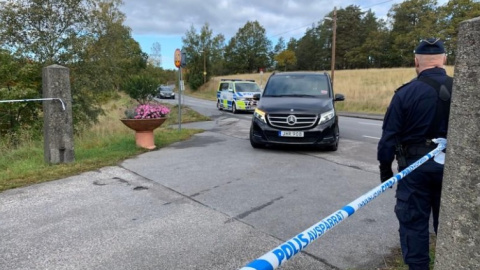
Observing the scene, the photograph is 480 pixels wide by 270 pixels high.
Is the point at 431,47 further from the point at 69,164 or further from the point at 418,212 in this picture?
the point at 69,164

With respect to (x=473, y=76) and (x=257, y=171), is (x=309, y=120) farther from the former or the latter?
(x=473, y=76)

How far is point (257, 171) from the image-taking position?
632cm

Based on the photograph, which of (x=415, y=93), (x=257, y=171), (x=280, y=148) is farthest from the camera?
(x=280, y=148)

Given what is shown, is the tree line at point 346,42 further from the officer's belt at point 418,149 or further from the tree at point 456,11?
the officer's belt at point 418,149

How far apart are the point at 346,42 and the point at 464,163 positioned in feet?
298

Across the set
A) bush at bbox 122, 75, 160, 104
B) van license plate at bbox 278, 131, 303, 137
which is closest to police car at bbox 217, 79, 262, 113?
bush at bbox 122, 75, 160, 104

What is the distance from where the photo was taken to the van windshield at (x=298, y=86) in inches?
346

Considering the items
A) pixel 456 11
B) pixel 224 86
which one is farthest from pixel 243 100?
pixel 456 11

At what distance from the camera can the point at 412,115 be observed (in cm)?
266

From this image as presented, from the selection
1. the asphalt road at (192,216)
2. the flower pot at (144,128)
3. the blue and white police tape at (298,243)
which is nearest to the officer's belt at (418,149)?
the blue and white police tape at (298,243)

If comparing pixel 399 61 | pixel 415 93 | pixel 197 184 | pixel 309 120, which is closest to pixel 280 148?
pixel 309 120

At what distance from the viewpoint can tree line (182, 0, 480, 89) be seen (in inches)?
2383

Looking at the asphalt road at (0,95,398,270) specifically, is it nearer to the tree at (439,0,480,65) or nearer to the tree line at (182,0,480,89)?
the tree line at (182,0,480,89)

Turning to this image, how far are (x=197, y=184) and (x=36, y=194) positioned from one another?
2.18 metres
